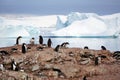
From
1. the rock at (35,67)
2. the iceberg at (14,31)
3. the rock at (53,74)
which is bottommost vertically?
the rock at (53,74)

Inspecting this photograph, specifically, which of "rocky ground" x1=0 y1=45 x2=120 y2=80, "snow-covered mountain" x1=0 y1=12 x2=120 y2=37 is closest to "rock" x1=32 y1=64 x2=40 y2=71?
"rocky ground" x1=0 y1=45 x2=120 y2=80

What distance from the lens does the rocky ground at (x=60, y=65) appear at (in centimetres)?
2319

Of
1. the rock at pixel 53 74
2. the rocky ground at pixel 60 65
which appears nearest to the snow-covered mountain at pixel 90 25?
the rocky ground at pixel 60 65

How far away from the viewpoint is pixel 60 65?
24.0 metres

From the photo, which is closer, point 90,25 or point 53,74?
point 53,74

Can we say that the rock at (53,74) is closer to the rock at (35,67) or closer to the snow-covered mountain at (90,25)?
the rock at (35,67)

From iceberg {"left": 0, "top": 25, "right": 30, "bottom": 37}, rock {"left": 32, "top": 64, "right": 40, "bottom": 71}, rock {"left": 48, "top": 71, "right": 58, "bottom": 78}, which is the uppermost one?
iceberg {"left": 0, "top": 25, "right": 30, "bottom": 37}

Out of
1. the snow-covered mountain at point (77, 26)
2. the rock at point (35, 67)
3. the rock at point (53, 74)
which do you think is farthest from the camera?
the snow-covered mountain at point (77, 26)

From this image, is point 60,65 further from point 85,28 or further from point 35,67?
point 85,28

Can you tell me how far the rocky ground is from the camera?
76.1 feet

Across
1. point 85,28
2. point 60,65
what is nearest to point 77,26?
point 85,28

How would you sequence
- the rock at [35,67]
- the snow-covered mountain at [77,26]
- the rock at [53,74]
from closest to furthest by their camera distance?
1. the rock at [53,74]
2. the rock at [35,67]
3. the snow-covered mountain at [77,26]

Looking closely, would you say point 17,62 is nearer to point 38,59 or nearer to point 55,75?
point 38,59

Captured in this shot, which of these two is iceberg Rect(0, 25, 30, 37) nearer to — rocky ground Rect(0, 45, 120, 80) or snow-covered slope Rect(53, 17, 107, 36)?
snow-covered slope Rect(53, 17, 107, 36)
